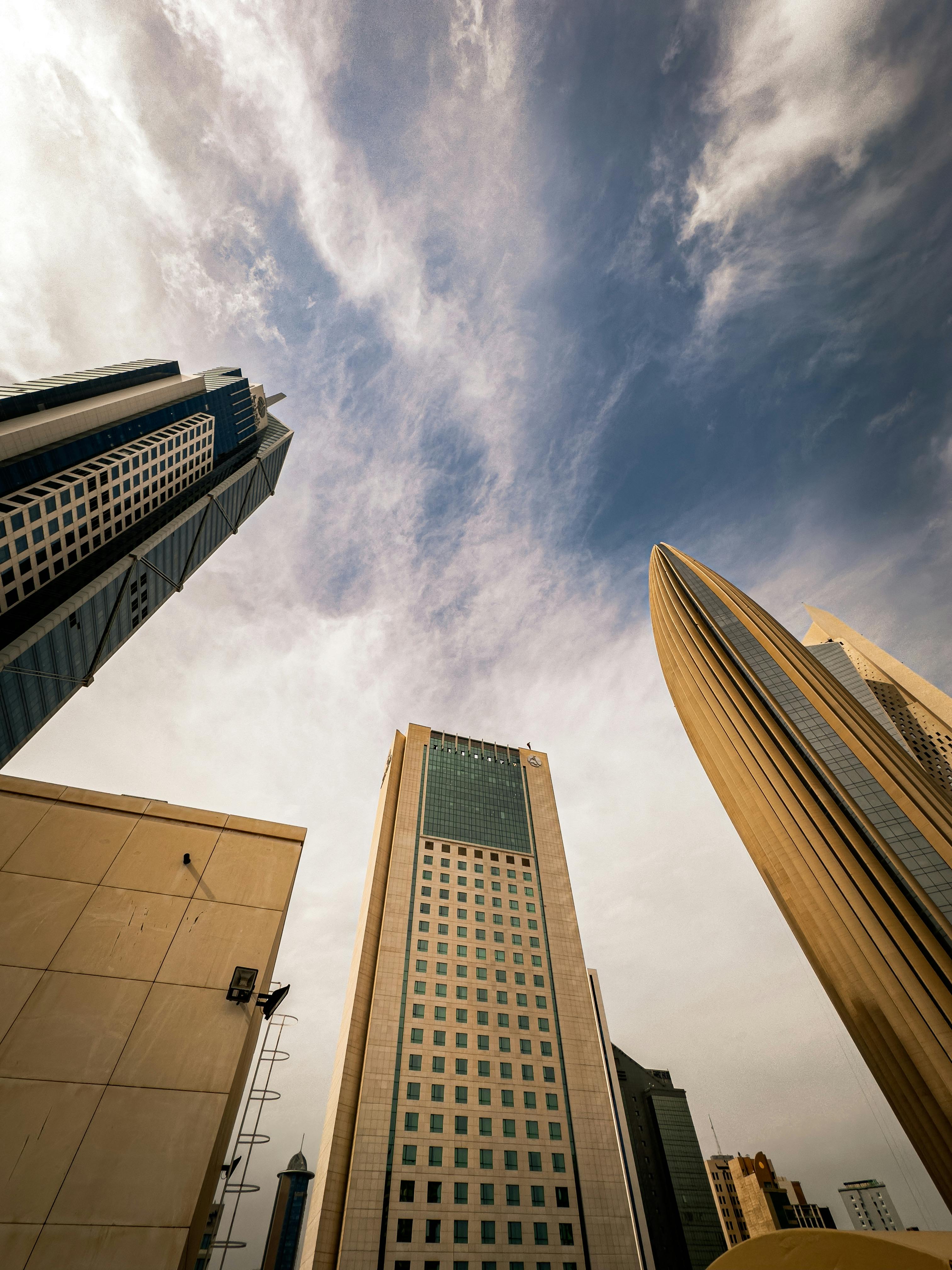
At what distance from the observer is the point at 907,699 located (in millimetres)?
94875

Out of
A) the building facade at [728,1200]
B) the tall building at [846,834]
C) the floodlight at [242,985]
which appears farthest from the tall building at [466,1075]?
the building facade at [728,1200]

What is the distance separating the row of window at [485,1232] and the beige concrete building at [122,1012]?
42.6 meters

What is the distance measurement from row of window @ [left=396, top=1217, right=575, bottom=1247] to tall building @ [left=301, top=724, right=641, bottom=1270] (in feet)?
0.40

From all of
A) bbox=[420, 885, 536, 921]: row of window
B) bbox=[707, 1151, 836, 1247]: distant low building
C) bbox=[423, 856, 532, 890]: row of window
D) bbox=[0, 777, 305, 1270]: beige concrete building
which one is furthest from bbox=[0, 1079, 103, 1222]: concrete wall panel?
bbox=[707, 1151, 836, 1247]: distant low building

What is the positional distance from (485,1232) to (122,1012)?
48100 mm

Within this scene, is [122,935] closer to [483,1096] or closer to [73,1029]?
[73,1029]

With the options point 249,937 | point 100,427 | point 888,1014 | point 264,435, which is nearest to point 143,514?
point 100,427

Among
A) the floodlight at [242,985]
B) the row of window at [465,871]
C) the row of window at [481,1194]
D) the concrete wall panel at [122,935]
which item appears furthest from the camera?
the row of window at [465,871]

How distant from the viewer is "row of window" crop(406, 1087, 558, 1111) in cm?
4866

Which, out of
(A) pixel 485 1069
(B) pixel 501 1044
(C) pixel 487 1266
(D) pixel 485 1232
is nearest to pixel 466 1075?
(A) pixel 485 1069

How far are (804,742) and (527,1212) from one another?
186 feet

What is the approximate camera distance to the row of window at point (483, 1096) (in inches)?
1916

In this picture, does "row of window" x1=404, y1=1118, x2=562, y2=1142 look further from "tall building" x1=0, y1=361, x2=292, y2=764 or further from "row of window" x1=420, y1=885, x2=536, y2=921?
"tall building" x1=0, y1=361, x2=292, y2=764

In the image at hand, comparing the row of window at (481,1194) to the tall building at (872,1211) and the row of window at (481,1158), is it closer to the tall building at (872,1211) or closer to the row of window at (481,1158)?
the row of window at (481,1158)
